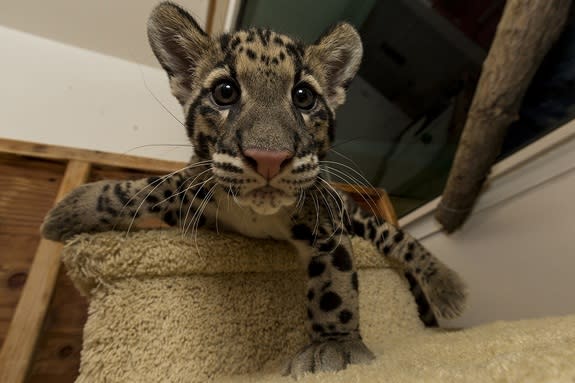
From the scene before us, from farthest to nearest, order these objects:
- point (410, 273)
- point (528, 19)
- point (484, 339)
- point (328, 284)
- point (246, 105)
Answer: point (410, 273), point (528, 19), point (328, 284), point (246, 105), point (484, 339)

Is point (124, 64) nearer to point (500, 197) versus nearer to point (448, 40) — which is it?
point (448, 40)

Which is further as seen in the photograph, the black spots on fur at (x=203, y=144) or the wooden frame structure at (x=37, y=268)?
the wooden frame structure at (x=37, y=268)

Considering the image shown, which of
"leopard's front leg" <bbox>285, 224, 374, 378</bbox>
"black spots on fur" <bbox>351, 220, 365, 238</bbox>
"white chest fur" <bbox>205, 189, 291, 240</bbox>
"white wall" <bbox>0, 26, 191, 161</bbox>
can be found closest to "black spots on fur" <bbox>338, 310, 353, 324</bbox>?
"leopard's front leg" <bbox>285, 224, 374, 378</bbox>

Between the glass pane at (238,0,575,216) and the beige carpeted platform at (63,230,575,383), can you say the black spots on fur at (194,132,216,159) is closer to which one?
the beige carpeted platform at (63,230,575,383)

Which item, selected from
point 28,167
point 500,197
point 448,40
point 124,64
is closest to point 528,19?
point 448,40

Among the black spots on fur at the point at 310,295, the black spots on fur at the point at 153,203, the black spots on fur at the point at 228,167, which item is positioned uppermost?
the black spots on fur at the point at 228,167

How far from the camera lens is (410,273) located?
1695mm

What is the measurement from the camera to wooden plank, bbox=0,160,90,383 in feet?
4.53

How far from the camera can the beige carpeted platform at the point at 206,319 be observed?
0.91 m

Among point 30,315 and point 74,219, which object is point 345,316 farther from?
point 30,315

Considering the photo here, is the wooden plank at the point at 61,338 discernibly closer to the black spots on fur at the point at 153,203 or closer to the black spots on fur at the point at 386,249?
the black spots on fur at the point at 153,203

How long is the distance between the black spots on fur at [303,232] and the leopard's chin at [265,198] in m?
0.36

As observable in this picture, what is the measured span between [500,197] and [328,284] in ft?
3.73

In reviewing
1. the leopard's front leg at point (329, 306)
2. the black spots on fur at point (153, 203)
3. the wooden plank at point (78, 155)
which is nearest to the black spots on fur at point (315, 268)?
the leopard's front leg at point (329, 306)
